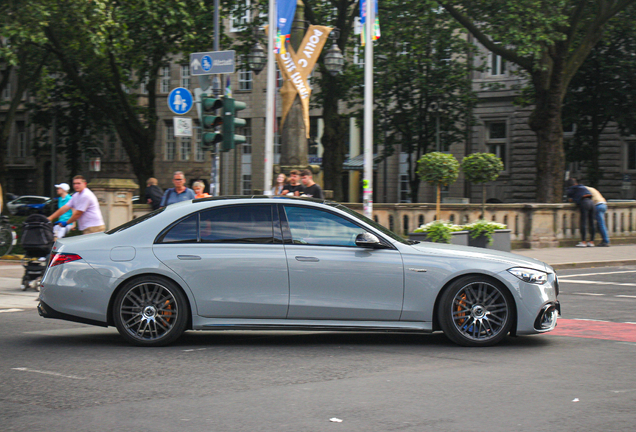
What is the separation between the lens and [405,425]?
4629 mm

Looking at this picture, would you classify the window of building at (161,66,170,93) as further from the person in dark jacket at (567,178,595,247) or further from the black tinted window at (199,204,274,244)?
the black tinted window at (199,204,274,244)

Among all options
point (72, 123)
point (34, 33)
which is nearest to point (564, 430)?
point (34, 33)

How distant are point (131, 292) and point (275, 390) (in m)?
2.25

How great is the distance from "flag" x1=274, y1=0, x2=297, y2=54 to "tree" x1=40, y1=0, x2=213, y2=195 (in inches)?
319

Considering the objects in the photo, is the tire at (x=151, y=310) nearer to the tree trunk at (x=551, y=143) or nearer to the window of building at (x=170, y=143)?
the tree trunk at (x=551, y=143)

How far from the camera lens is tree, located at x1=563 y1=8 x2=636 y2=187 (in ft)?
111

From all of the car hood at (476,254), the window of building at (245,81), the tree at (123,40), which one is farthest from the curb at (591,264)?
the window of building at (245,81)

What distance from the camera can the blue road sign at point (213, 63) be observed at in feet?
47.5

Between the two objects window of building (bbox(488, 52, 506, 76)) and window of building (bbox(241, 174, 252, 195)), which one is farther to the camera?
window of building (bbox(241, 174, 252, 195))

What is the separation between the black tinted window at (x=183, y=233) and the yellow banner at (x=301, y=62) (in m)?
10.3

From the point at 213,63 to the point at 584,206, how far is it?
464 inches

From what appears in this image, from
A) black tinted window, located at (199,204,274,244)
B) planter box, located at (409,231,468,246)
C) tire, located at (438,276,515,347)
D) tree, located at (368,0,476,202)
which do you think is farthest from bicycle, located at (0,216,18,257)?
tree, located at (368,0,476,202)

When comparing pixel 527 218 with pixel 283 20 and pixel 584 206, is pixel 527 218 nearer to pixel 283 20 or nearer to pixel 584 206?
pixel 584 206

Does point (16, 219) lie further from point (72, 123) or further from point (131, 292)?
point (131, 292)
